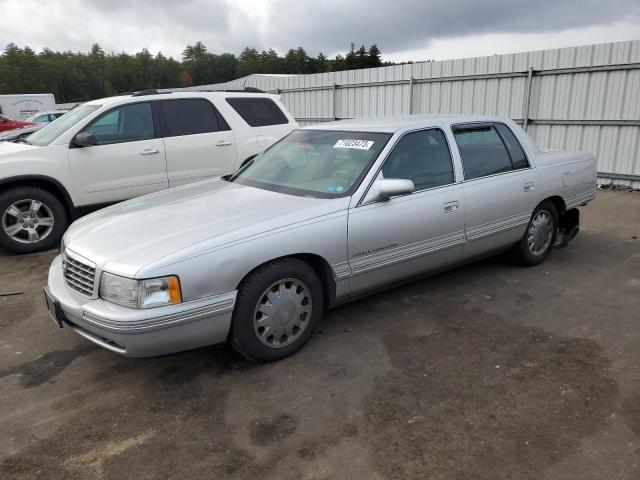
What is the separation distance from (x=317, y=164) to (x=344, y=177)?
378mm

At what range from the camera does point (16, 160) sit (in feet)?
19.1

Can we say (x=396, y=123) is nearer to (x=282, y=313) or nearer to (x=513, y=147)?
A: (x=513, y=147)

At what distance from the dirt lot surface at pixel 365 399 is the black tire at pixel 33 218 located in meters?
1.85

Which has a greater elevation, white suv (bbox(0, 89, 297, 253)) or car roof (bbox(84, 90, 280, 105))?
car roof (bbox(84, 90, 280, 105))

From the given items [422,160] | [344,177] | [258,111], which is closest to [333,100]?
[258,111]

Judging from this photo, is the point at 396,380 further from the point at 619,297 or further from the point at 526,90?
the point at 526,90

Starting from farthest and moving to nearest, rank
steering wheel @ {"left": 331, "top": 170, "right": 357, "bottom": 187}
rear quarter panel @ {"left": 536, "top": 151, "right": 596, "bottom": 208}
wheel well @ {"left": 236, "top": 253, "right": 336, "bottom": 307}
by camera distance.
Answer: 1. rear quarter panel @ {"left": 536, "top": 151, "right": 596, "bottom": 208}
2. steering wheel @ {"left": 331, "top": 170, "right": 357, "bottom": 187}
3. wheel well @ {"left": 236, "top": 253, "right": 336, "bottom": 307}

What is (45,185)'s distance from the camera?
239 inches

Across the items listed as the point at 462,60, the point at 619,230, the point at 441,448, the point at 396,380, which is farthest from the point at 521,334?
the point at 462,60

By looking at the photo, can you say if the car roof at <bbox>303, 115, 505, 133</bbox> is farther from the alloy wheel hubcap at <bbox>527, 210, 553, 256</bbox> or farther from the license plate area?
the license plate area

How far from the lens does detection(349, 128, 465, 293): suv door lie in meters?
3.65

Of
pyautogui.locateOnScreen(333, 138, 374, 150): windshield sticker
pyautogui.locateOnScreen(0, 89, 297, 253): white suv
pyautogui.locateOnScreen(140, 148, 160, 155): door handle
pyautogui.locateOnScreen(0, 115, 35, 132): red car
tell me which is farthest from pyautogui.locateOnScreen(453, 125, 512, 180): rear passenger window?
pyautogui.locateOnScreen(0, 115, 35, 132): red car

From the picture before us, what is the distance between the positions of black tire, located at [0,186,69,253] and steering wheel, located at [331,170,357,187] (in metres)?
3.94

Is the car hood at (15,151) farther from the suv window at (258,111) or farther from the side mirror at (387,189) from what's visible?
the side mirror at (387,189)
